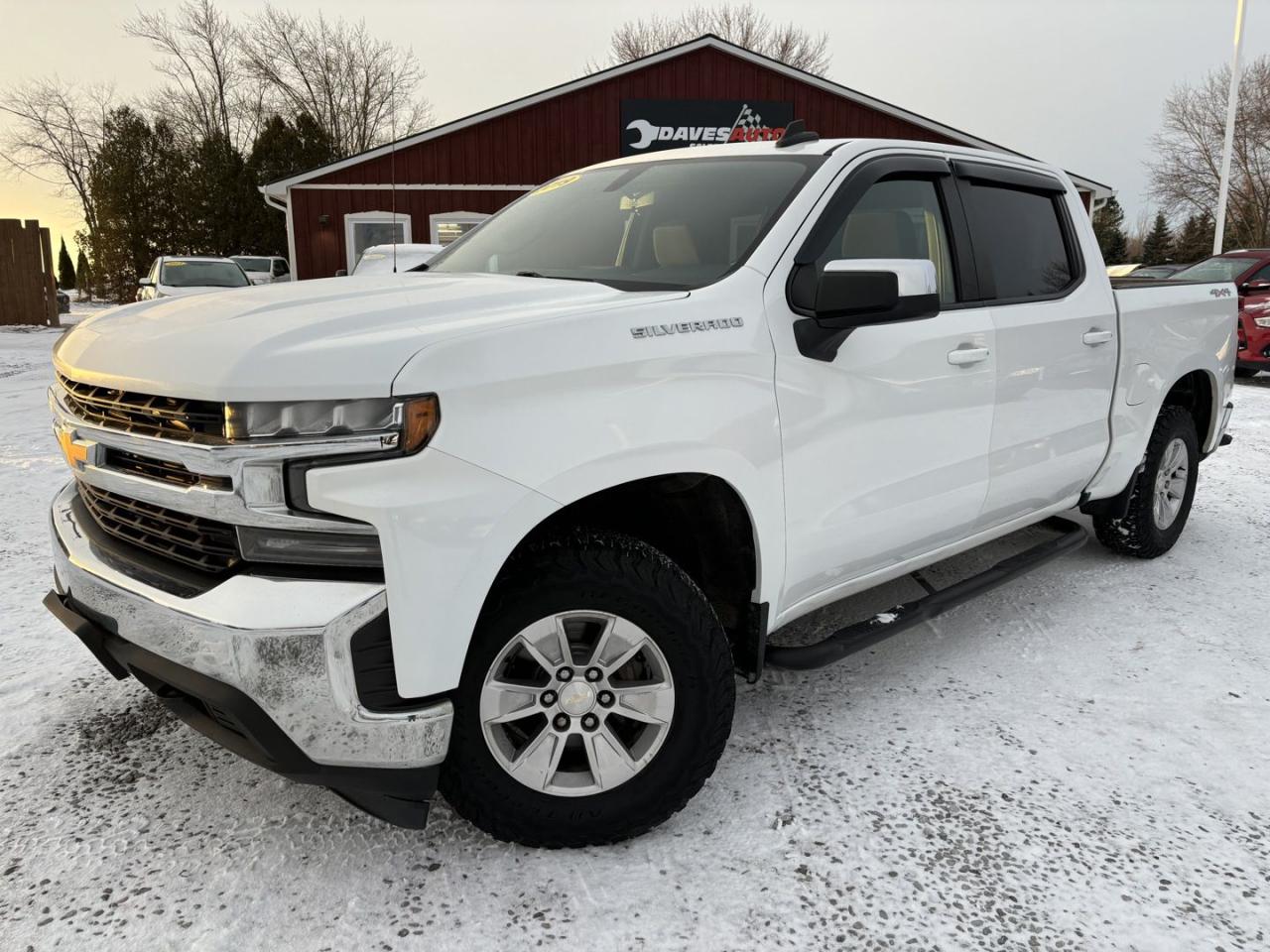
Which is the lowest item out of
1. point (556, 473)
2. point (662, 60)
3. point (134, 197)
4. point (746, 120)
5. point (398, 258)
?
point (556, 473)

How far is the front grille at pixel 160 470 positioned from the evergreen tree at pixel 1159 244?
5741cm

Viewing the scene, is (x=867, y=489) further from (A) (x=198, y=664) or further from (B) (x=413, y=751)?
(A) (x=198, y=664)

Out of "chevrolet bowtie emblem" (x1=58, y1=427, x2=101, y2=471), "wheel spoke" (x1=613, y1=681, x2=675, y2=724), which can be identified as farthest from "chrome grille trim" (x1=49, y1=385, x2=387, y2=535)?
"wheel spoke" (x1=613, y1=681, x2=675, y2=724)

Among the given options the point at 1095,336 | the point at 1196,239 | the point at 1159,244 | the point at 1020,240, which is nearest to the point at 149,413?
the point at 1020,240

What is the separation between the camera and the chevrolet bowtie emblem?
2314 mm

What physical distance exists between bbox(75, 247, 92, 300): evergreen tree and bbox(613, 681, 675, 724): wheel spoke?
138 feet

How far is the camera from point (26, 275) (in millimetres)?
20469

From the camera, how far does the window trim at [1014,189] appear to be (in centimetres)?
340

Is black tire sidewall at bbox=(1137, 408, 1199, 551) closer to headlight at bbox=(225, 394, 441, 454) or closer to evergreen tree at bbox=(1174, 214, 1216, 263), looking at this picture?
headlight at bbox=(225, 394, 441, 454)

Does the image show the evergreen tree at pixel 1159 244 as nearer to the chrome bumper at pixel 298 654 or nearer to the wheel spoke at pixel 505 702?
the wheel spoke at pixel 505 702

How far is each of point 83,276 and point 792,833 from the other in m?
46.1

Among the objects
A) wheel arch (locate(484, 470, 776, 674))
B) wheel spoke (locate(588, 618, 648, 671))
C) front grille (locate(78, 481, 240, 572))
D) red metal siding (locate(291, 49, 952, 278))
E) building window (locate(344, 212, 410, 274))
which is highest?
red metal siding (locate(291, 49, 952, 278))

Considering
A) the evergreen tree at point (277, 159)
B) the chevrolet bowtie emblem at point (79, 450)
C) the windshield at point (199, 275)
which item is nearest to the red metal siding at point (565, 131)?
the windshield at point (199, 275)

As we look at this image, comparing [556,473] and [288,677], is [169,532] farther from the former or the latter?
[556,473]
